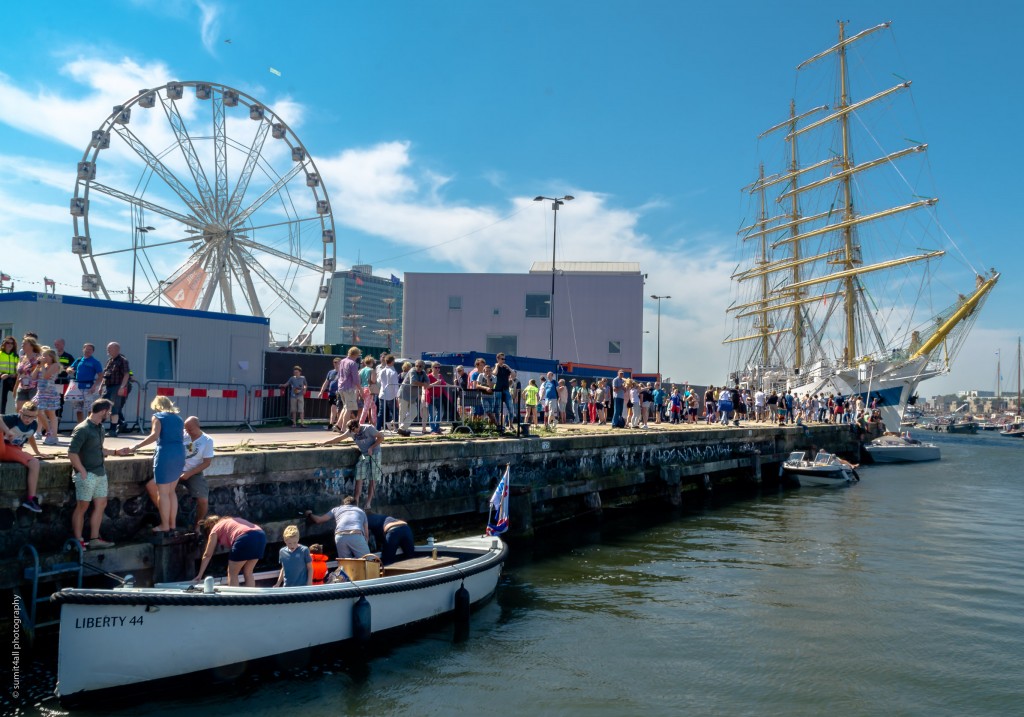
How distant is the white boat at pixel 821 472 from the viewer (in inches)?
1166

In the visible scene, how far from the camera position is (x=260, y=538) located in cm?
885

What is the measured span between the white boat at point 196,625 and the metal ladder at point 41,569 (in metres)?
0.95

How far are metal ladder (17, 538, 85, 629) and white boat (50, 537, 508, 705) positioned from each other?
955 millimetres

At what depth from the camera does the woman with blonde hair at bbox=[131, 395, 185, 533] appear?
358 inches

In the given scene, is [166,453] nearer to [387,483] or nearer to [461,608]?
[461,608]

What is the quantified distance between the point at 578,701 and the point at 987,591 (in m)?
8.67

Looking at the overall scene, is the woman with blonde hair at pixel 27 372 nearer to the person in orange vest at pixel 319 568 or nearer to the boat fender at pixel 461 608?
the person in orange vest at pixel 319 568

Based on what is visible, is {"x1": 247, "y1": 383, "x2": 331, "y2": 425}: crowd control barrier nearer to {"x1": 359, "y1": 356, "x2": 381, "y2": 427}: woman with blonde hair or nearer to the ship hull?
{"x1": 359, "y1": 356, "x2": 381, "y2": 427}: woman with blonde hair

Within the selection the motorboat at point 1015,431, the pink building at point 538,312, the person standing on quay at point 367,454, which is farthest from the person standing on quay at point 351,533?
the motorboat at point 1015,431

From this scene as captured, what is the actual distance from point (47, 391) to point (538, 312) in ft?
142

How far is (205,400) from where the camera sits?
1678 cm

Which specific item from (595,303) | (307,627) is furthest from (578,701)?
(595,303)

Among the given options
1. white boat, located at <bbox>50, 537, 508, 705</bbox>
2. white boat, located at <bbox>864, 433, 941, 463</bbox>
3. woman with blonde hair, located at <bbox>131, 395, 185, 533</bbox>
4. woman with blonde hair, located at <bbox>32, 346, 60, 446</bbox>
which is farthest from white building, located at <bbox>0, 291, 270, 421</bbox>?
white boat, located at <bbox>864, 433, 941, 463</bbox>

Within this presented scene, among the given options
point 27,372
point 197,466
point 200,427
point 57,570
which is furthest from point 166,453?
point 200,427
